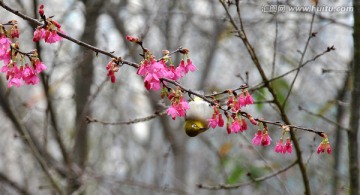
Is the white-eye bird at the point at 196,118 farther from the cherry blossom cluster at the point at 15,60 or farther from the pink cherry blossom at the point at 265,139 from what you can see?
the cherry blossom cluster at the point at 15,60

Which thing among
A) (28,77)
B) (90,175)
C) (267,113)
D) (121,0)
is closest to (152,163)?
(267,113)

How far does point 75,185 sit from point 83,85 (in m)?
1.19

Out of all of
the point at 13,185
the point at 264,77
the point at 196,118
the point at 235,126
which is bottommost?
the point at 235,126

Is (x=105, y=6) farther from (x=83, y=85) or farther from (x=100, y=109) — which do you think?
(x=100, y=109)

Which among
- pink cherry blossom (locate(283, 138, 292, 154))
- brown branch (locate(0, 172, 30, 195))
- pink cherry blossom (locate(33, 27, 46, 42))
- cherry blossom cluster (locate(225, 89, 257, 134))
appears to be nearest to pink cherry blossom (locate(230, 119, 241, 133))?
cherry blossom cluster (locate(225, 89, 257, 134))

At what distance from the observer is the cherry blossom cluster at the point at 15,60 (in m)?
2.15

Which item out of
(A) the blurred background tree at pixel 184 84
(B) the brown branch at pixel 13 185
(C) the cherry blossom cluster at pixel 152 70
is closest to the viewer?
(C) the cherry blossom cluster at pixel 152 70

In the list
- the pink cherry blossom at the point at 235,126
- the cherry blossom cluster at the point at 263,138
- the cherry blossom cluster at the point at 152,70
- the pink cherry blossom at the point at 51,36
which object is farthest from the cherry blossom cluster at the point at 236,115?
the pink cherry blossom at the point at 51,36

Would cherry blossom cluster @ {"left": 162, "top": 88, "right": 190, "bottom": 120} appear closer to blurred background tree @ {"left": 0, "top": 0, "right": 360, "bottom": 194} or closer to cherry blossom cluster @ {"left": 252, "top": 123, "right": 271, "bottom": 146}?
cherry blossom cluster @ {"left": 252, "top": 123, "right": 271, "bottom": 146}

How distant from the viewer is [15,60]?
225 cm

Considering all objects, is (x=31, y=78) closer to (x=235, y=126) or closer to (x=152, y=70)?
(x=152, y=70)

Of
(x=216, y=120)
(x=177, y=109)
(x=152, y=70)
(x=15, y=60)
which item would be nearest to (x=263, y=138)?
(x=216, y=120)

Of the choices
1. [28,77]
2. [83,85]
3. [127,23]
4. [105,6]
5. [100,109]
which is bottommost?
[28,77]

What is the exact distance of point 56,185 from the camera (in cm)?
→ 468
